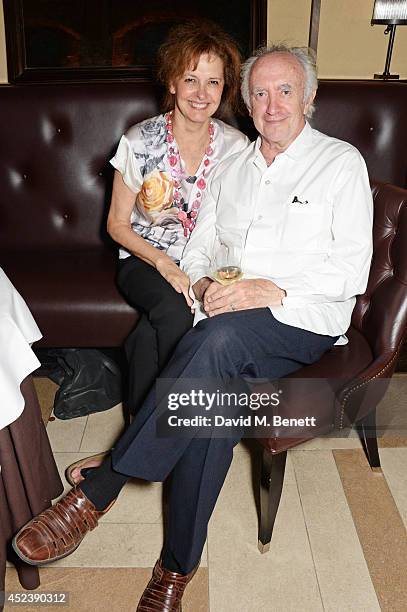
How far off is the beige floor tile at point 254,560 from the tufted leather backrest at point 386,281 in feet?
1.81

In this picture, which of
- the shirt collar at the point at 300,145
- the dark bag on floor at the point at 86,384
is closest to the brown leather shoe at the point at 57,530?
the dark bag on floor at the point at 86,384

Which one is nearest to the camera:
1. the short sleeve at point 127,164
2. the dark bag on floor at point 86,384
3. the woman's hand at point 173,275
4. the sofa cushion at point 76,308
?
the woman's hand at point 173,275

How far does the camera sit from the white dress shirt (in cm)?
156

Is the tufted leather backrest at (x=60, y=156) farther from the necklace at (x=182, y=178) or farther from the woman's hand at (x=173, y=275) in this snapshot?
the woman's hand at (x=173, y=275)

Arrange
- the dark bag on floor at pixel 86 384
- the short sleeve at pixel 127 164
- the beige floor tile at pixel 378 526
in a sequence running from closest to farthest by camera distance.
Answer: the beige floor tile at pixel 378 526 → the short sleeve at pixel 127 164 → the dark bag on floor at pixel 86 384

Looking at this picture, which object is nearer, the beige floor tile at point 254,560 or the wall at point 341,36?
the beige floor tile at point 254,560

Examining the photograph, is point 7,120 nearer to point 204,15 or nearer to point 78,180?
point 78,180

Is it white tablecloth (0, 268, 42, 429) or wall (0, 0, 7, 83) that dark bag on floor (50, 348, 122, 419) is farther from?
wall (0, 0, 7, 83)

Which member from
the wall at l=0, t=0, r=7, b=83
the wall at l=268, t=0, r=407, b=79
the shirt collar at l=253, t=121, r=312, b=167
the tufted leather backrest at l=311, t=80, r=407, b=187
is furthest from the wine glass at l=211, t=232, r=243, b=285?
the wall at l=0, t=0, r=7, b=83

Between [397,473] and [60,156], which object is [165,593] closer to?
[397,473]

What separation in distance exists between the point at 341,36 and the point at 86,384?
1.87 meters

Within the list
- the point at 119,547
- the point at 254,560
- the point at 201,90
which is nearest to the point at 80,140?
the point at 201,90

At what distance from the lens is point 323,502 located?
71.4 inches

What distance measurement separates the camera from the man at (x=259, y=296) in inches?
56.7
